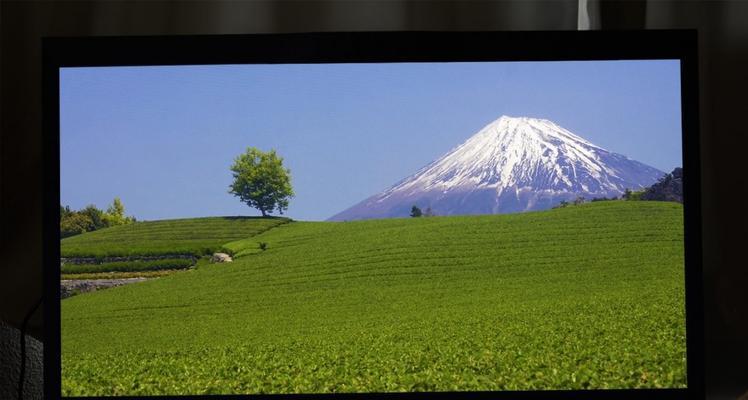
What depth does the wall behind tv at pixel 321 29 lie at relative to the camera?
3834 mm

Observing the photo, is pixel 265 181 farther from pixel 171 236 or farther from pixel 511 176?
pixel 511 176

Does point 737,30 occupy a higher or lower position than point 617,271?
higher

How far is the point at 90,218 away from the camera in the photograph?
2.87 m

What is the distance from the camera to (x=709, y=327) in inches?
136

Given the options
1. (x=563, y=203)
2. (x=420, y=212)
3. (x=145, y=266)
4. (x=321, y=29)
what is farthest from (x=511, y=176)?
(x=321, y=29)

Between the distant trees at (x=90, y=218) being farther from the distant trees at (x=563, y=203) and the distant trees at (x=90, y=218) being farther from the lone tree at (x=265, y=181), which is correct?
the distant trees at (x=563, y=203)

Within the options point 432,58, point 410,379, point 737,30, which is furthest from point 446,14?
point 410,379

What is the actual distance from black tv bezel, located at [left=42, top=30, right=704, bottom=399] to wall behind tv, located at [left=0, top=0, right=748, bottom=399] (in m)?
1.10

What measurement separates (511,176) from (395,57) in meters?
0.61

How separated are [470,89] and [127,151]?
1.29 meters

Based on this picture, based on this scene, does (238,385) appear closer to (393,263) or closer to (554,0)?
(393,263)

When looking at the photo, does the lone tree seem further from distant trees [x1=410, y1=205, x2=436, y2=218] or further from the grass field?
distant trees [x1=410, y1=205, x2=436, y2=218]

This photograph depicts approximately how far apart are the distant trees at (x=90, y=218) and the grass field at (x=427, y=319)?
0.24m

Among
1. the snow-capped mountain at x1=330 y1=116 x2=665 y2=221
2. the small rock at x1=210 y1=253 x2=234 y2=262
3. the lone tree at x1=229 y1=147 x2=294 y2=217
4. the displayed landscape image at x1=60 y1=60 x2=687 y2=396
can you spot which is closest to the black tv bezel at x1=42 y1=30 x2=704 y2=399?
the displayed landscape image at x1=60 y1=60 x2=687 y2=396
